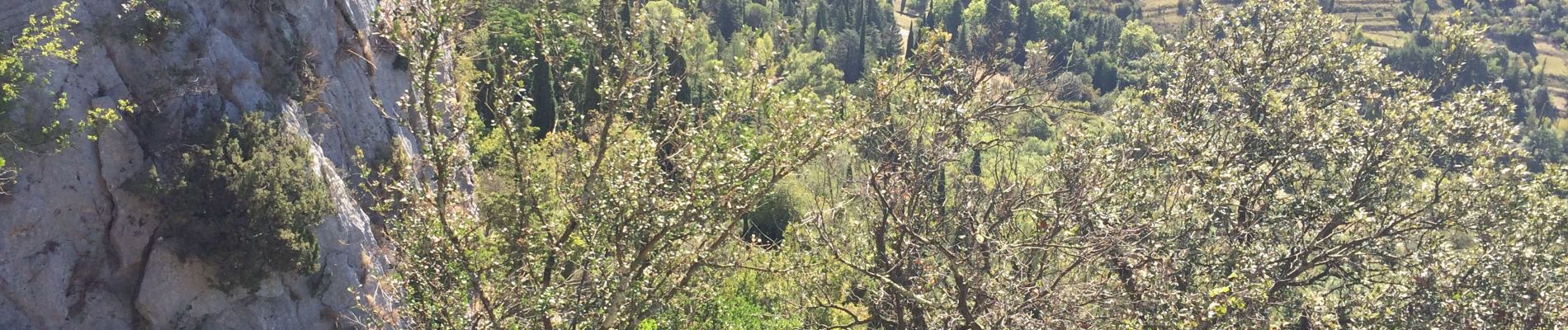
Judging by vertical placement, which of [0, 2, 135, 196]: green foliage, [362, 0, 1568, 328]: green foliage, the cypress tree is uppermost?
[0, 2, 135, 196]: green foliage

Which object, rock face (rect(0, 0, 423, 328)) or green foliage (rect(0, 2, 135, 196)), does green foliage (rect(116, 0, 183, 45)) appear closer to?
rock face (rect(0, 0, 423, 328))

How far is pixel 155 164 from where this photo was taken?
1647cm

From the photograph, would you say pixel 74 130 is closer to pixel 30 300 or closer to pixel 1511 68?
pixel 30 300

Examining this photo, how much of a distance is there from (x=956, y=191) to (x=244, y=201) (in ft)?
42.1

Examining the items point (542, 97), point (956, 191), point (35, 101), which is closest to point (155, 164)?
point (35, 101)

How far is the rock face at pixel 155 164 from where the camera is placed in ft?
50.6

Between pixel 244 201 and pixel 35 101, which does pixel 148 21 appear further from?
pixel 244 201

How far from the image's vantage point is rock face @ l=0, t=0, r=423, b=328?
15.4 metres

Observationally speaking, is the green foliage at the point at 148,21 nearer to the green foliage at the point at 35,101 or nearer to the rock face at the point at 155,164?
the rock face at the point at 155,164

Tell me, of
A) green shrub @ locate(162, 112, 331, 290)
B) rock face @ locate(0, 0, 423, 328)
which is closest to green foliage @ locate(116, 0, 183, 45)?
rock face @ locate(0, 0, 423, 328)

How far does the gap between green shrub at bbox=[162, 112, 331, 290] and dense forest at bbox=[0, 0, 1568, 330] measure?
0.06m

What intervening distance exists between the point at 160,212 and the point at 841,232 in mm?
12384

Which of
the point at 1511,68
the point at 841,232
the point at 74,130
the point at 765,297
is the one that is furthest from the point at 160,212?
the point at 1511,68

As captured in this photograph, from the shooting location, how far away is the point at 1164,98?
1559cm
